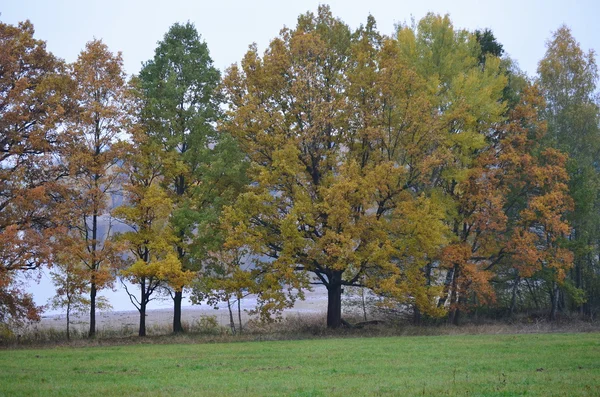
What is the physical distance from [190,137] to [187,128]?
63 centimetres

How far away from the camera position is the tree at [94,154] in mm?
27719

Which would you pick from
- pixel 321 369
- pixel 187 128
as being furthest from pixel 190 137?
pixel 321 369

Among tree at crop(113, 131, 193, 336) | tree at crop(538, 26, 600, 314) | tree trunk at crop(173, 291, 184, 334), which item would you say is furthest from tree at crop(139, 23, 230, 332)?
tree at crop(538, 26, 600, 314)

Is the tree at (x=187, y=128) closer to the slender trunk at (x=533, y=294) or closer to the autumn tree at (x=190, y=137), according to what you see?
the autumn tree at (x=190, y=137)

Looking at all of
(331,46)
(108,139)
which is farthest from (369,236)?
(108,139)

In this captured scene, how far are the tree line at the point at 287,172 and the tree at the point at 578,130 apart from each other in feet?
0.88

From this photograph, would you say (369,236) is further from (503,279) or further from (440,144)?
(503,279)

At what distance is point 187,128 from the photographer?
3189 cm

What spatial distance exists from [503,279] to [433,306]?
9.13 m

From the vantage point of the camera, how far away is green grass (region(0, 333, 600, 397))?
1280 centimetres

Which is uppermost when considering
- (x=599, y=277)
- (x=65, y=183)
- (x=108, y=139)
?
(x=108, y=139)

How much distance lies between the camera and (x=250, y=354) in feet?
68.2

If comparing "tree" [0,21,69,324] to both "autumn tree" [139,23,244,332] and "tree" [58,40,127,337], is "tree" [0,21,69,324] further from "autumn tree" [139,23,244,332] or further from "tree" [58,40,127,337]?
"autumn tree" [139,23,244,332]

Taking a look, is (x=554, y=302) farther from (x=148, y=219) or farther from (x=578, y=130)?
(x=148, y=219)
